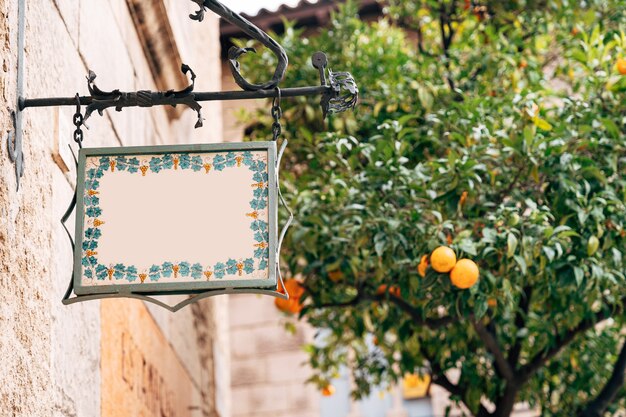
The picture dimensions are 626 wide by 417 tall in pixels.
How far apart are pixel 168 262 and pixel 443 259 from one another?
6.85 feet

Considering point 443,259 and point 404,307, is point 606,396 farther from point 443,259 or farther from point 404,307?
point 443,259

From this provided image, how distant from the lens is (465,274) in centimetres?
466

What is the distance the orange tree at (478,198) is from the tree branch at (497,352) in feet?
A: 0.05

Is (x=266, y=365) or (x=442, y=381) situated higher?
(x=442, y=381)

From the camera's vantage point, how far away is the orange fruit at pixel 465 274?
4.65 meters

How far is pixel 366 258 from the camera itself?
17.8 ft

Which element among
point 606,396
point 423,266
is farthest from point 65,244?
point 606,396

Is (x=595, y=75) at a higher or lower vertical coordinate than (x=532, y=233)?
higher

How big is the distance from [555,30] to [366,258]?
2.74 metres

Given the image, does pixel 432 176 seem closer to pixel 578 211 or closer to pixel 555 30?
pixel 578 211

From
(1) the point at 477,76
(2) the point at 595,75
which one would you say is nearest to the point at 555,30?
(1) the point at 477,76

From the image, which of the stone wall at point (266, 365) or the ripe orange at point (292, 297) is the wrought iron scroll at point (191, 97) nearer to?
the ripe orange at point (292, 297)

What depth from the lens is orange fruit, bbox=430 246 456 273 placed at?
4691 mm

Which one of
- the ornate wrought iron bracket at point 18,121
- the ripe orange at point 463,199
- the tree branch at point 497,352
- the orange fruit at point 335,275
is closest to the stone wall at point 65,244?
the ornate wrought iron bracket at point 18,121
